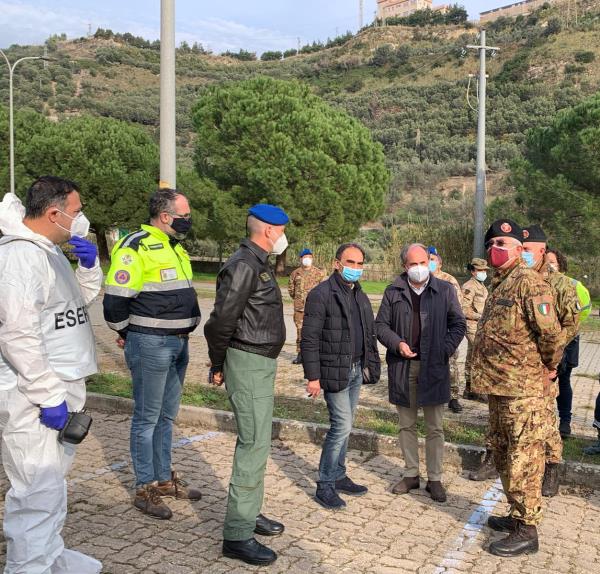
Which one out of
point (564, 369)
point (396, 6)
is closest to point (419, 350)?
point (564, 369)

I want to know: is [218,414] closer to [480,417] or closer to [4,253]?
[480,417]

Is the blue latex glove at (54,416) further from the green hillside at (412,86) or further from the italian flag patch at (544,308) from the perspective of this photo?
the green hillside at (412,86)

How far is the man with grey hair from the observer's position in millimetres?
5426

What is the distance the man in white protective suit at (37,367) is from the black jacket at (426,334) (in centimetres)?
265

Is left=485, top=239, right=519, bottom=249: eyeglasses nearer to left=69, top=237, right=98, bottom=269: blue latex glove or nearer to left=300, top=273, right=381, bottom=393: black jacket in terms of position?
left=300, top=273, right=381, bottom=393: black jacket

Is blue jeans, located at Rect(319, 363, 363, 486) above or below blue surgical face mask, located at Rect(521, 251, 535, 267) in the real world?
below

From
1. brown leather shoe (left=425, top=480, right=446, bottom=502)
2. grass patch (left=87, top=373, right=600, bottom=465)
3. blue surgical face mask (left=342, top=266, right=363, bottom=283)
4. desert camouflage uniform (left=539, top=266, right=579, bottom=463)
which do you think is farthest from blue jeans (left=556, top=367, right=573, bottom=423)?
blue surgical face mask (left=342, top=266, right=363, bottom=283)

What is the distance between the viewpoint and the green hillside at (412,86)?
50906 mm

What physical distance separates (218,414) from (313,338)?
7.50ft

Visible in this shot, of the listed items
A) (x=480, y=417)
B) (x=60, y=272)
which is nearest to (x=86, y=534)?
(x=60, y=272)

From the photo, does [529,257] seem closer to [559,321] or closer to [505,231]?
[559,321]

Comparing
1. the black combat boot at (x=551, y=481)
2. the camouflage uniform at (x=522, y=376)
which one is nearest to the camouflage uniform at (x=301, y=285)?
the black combat boot at (x=551, y=481)

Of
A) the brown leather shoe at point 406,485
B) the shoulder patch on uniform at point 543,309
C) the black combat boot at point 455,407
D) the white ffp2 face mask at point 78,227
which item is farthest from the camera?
the black combat boot at point 455,407

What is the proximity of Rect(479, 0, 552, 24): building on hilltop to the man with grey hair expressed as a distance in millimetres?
100850
